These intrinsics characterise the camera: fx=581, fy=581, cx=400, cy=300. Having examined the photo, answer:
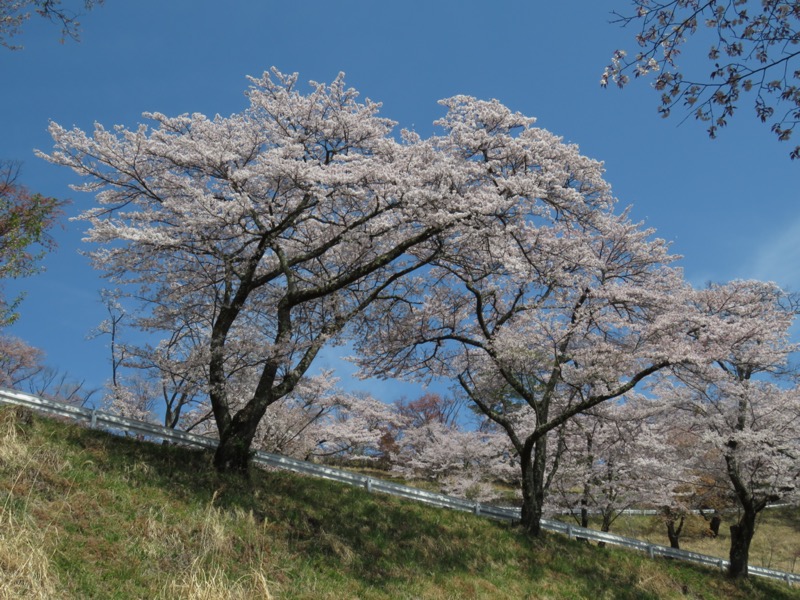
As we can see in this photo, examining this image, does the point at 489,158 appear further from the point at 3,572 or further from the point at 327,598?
the point at 3,572

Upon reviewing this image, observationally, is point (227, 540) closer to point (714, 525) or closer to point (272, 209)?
point (272, 209)

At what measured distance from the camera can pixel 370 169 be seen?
1189 cm

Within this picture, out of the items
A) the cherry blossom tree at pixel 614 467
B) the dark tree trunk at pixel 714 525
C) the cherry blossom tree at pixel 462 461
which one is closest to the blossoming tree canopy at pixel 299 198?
the cherry blossom tree at pixel 614 467

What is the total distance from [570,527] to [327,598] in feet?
39.9

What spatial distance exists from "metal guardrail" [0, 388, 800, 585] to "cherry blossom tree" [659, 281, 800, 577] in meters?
3.21

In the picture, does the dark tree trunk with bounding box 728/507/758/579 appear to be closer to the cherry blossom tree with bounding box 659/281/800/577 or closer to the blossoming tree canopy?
the cherry blossom tree with bounding box 659/281/800/577

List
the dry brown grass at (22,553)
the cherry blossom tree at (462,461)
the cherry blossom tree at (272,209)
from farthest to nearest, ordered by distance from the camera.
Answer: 1. the cherry blossom tree at (462,461)
2. the cherry blossom tree at (272,209)
3. the dry brown grass at (22,553)

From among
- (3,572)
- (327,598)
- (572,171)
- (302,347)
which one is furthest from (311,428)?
(3,572)

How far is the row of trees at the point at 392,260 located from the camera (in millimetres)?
12445

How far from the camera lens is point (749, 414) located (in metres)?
19.2

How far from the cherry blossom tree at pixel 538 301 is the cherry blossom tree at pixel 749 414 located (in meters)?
2.73

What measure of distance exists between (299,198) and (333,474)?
7.24m

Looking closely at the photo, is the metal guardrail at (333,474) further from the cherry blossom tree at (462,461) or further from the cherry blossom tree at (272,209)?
the cherry blossom tree at (462,461)

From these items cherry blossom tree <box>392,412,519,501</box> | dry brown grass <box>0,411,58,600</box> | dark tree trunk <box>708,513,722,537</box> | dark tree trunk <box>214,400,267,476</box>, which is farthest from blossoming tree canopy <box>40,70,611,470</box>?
dark tree trunk <box>708,513,722,537</box>
